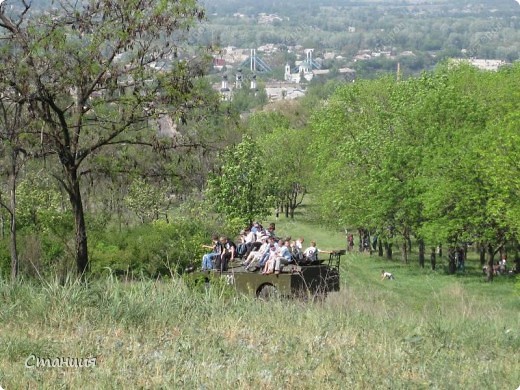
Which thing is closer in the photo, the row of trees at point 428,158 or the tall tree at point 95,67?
the tall tree at point 95,67

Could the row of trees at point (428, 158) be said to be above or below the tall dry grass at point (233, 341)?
below

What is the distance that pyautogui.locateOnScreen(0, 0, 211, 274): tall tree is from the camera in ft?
60.8

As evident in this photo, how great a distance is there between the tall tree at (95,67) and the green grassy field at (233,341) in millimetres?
7075

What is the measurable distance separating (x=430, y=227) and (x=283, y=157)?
37962 mm

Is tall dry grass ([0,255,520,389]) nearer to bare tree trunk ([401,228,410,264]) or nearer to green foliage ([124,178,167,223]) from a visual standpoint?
bare tree trunk ([401,228,410,264])

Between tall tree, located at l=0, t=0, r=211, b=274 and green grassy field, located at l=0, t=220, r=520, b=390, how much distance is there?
708 cm

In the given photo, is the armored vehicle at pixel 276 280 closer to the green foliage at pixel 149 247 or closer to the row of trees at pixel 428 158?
the green foliage at pixel 149 247

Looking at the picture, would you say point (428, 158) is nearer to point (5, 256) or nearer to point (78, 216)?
point (5, 256)

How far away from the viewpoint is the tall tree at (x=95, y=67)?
1853cm

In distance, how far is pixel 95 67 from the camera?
A: 1878cm

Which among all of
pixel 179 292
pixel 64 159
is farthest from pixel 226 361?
pixel 64 159

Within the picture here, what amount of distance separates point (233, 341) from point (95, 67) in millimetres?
10157

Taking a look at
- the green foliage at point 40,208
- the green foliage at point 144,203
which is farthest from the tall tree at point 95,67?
the green foliage at point 144,203

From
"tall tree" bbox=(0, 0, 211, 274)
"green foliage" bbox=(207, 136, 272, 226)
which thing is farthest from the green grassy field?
"green foliage" bbox=(207, 136, 272, 226)
